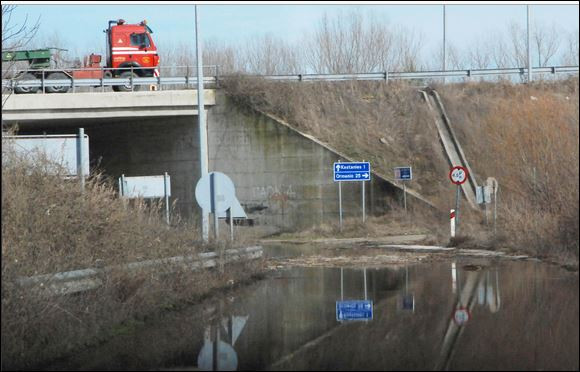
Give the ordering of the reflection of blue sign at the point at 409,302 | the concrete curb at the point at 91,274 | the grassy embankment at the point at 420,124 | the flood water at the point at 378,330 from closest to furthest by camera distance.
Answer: the flood water at the point at 378,330, the concrete curb at the point at 91,274, the reflection of blue sign at the point at 409,302, the grassy embankment at the point at 420,124

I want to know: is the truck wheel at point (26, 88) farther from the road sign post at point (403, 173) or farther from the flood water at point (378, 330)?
the flood water at point (378, 330)

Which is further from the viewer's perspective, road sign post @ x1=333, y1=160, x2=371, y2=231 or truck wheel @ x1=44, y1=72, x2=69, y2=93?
truck wheel @ x1=44, y1=72, x2=69, y2=93

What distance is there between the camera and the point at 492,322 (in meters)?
11.5

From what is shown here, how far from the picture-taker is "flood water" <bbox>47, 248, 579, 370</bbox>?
9.34 m

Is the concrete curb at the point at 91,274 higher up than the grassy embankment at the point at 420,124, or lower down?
lower down

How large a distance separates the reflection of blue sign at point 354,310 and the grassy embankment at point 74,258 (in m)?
2.81

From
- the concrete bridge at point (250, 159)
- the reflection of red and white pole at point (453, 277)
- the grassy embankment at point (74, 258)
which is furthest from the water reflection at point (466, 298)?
the concrete bridge at point (250, 159)

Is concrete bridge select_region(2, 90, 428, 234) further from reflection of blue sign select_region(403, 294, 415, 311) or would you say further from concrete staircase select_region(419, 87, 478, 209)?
reflection of blue sign select_region(403, 294, 415, 311)

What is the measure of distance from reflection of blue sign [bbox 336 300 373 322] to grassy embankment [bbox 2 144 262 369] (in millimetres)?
2814

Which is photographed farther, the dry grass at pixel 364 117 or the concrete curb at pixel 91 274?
the dry grass at pixel 364 117

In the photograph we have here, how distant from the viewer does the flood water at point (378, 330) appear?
30.6ft

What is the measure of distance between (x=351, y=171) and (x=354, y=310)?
22.8m

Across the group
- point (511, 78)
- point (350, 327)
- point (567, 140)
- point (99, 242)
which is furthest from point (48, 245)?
point (511, 78)

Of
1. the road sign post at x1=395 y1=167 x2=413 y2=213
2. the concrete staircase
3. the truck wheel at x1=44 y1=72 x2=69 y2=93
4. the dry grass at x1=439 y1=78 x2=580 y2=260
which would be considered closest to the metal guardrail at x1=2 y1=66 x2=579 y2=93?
the truck wheel at x1=44 y1=72 x2=69 y2=93
